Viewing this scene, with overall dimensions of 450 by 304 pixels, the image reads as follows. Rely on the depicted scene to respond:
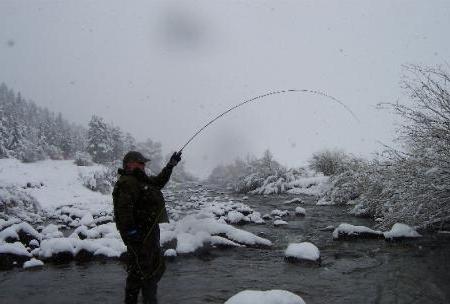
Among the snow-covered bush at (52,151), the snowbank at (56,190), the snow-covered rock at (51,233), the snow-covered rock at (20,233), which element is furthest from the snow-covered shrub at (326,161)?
the snow-covered bush at (52,151)

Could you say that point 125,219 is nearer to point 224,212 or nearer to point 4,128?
point 224,212

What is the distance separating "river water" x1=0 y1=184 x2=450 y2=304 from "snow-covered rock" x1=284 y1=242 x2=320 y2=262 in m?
0.22

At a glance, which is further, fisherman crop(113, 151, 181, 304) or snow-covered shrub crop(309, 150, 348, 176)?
snow-covered shrub crop(309, 150, 348, 176)

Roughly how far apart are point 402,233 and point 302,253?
311 centimetres

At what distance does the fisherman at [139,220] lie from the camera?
498cm

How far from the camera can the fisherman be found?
498cm

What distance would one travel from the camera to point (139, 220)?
5207mm

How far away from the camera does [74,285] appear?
7.36 metres

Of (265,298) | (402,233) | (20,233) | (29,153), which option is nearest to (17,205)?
(20,233)

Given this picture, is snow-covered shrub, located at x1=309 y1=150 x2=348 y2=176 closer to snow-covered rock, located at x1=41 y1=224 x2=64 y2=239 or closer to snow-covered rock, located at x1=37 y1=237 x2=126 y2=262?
snow-covered rock, located at x1=41 y1=224 x2=64 y2=239

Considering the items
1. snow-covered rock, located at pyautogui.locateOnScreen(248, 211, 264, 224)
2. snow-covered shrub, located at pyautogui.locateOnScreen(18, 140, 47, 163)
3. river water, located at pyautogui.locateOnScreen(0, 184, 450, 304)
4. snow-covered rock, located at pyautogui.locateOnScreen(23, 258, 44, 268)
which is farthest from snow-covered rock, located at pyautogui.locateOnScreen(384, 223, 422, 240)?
snow-covered shrub, located at pyautogui.locateOnScreen(18, 140, 47, 163)

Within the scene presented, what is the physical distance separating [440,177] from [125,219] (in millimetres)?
7190

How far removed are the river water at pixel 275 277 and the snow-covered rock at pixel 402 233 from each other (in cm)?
22

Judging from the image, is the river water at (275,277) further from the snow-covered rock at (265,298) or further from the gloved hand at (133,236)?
the gloved hand at (133,236)
